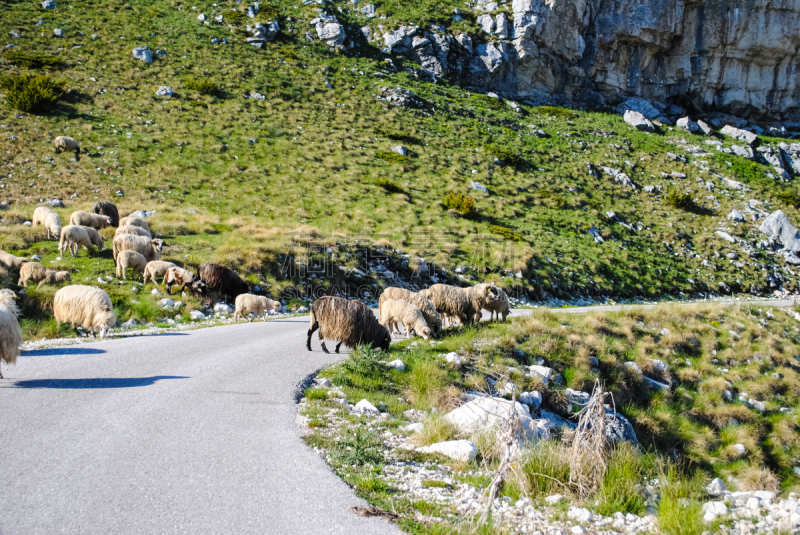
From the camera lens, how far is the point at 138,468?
4.68 m

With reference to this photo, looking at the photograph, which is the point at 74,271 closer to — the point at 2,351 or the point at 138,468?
the point at 2,351

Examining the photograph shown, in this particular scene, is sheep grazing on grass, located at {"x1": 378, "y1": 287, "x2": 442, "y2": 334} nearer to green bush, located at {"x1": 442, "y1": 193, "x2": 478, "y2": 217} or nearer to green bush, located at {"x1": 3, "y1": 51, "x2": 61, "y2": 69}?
green bush, located at {"x1": 442, "y1": 193, "x2": 478, "y2": 217}

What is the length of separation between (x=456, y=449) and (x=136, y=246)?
14.6m

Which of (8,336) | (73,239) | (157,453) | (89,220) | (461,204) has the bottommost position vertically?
(157,453)

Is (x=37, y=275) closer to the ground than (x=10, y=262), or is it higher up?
closer to the ground

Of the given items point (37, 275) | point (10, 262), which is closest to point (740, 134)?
point (37, 275)

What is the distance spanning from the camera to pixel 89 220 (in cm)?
1888

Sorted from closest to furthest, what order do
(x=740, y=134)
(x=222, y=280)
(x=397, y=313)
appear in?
(x=397, y=313) < (x=222, y=280) < (x=740, y=134)

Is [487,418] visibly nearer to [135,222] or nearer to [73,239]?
[73,239]

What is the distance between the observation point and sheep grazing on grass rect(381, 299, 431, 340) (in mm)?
12453

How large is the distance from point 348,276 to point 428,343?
922 centimetres

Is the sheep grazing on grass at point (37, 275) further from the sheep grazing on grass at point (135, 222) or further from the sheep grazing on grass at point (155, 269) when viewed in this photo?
the sheep grazing on grass at point (135, 222)

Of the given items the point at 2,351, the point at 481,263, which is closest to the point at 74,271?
the point at 2,351

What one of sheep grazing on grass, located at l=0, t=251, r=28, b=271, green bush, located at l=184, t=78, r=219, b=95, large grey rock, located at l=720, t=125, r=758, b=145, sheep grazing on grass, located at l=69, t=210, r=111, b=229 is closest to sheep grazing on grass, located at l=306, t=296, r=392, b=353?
sheep grazing on grass, located at l=0, t=251, r=28, b=271
